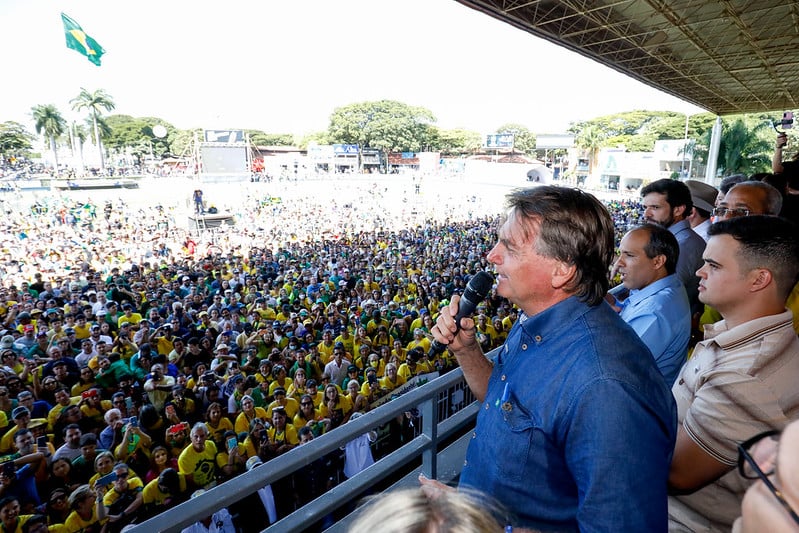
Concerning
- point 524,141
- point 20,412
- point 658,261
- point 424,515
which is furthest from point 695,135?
point 424,515

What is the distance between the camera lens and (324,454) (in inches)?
48.5

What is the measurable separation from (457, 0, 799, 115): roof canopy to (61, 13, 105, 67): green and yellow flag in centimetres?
2033

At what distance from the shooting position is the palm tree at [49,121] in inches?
1762

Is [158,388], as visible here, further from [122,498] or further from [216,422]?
[122,498]

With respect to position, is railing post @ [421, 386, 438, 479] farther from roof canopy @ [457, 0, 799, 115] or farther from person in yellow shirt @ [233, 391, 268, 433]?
roof canopy @ [457, 0, 799, 115]

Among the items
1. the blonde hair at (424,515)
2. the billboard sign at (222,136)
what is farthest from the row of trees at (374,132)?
the blonde hair at (424,515)

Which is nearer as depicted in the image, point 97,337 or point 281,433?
point 281,433

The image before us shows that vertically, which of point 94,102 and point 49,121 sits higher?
point 94,102

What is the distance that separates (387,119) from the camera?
182ft

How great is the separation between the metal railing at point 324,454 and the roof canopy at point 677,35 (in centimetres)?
695

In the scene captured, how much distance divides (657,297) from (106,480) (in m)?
3.81

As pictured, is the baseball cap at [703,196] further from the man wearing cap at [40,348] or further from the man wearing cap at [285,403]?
the man wearing cap at [40,348]

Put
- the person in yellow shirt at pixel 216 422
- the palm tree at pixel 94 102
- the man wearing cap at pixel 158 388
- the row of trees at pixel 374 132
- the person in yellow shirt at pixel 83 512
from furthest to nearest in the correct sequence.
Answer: the palm tree at pixel 94 102 → the row of trees at pixel 374 132 → the man wearing cap at pixel 158 388 → the person in yellow shirt at pixel 216 422 → the person in yellow shirt at pixel 83 512

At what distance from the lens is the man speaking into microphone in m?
0.78
